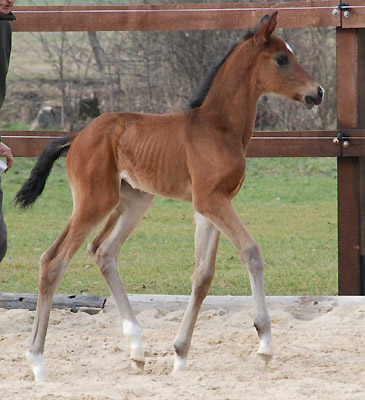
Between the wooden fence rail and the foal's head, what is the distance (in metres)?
1.46

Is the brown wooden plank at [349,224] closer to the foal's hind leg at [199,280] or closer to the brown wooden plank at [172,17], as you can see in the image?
the brown wooden plank at [172,17]

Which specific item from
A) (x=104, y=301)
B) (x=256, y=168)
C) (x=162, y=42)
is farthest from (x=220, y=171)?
(x=162, y=42)

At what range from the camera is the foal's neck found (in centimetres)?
442

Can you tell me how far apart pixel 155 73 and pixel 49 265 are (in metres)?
10.3

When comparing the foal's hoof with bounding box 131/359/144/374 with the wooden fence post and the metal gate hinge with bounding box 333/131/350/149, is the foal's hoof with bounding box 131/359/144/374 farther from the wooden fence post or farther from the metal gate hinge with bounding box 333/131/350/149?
the metal gate hinge with bounding box 333/131/350/149

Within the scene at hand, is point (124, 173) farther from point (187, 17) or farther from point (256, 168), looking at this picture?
point (256, 168)

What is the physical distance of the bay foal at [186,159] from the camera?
429cm

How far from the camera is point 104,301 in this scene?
563 centimetres

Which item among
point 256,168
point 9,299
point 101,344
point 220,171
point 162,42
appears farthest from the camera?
point 162,42

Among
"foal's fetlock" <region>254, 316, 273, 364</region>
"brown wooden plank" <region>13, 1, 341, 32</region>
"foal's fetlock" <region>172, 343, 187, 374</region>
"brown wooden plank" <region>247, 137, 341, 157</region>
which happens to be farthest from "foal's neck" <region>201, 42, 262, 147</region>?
"brown wooden plank" <region>13, 1, 341, 32</region>

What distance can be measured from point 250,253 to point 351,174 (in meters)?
1.94

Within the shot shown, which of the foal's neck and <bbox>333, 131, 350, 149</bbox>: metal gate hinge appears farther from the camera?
<bbox>333, 131, 350, 149</bbox>: metal gate hinge

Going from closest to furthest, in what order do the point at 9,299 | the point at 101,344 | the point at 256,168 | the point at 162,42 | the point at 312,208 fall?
the point at 101,344
the point at 9,299
the point at 312,208
the point at 256,168
the point at 162,42

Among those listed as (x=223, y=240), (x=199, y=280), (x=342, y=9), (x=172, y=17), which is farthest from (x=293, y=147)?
(x=223, y=240)
